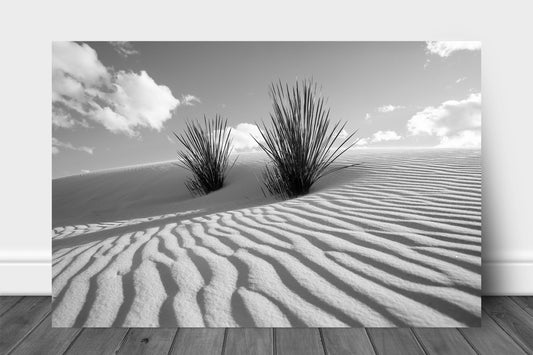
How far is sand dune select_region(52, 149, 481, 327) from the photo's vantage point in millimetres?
2422

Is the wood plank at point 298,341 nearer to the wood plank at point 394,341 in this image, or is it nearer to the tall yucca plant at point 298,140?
the wood plank at point 394,341

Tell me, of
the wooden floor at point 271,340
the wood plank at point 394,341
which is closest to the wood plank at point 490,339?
the wooden floor at point 271,340

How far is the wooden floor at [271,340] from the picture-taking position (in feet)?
7.38

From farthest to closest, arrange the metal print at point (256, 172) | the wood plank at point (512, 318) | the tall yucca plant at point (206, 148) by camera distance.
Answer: the tall yucca plant at point (206, 148) → the metal print at point (256, 172) → the wood plank at point (512, 318)

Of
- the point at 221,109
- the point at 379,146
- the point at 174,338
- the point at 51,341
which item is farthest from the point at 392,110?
the point at 51,341

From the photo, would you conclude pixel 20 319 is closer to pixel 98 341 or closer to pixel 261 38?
pixel 98 341

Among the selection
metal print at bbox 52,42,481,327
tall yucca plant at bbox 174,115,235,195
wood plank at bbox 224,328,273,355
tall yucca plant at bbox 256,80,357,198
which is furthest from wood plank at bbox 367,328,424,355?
tall yucca plant at bbox 174,115,235,195

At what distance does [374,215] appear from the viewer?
2.66 meters

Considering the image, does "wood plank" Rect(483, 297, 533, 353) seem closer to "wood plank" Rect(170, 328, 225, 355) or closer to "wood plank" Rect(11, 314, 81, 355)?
"wood plank" Rect(170, 328, 225, 355)

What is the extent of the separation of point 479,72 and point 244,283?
183 centimetres

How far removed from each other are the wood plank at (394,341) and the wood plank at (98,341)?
1.32 metres

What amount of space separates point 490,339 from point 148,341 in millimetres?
1794

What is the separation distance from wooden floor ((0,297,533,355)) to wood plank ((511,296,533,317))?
145mm

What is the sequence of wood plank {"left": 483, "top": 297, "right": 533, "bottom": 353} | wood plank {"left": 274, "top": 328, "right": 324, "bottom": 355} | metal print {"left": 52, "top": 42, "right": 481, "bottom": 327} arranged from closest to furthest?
wood plank {"left": 274, "top": 328, "right": 324, "bottom": 355} < wood plank {"left": 483, "top": 297, "right": 533, "bottom": 353} < metal print {"left": 52, "top": 42, "right": 481, "bottom": 327}
